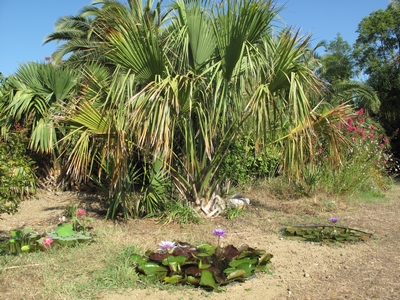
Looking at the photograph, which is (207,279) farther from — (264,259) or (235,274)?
(264,259)

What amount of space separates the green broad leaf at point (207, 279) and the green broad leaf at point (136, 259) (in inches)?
26.9

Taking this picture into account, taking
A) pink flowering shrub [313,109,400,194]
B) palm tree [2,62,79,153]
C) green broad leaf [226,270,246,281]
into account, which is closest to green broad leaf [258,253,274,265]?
green broad leaf [226,270,246,281]

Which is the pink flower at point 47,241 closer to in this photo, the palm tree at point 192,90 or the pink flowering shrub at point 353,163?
the palm tree at point 192,90

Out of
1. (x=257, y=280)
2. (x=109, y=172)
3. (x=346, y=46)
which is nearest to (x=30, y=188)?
(x=109, y=172)

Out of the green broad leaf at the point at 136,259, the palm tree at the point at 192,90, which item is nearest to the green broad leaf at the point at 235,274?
the green broad leaf at the point at 136,259

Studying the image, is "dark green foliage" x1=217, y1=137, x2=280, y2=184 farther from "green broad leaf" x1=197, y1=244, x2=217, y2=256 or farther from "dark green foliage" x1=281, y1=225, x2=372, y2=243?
"green broad leaf" x1=197, y1=244, x2=217, y2=256

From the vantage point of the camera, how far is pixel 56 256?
16.0ft

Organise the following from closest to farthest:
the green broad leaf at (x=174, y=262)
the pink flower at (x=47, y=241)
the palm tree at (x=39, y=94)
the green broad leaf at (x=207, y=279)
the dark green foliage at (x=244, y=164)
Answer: the green broad leaf at (x=207, y=279) < the green broad leaf at (x=174, y=262) < the pink flower at (x=47, y=241) < the dark green foliage at (x=244, y=164) < the palm tree at (x=39, y=94)

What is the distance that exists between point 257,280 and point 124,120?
2922 mm

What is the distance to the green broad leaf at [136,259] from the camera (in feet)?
14.6

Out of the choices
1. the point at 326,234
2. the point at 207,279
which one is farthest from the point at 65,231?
the point at 326,234

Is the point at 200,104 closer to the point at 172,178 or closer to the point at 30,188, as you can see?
the point at 172,178

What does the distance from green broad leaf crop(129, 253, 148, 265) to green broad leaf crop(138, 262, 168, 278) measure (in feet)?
0.31

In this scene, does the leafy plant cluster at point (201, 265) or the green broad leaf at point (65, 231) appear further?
the green broad leaf at point (65, 231)
